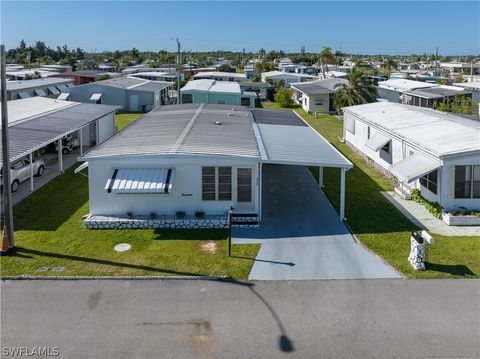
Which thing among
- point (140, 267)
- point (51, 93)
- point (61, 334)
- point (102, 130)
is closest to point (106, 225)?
point (140, 267)

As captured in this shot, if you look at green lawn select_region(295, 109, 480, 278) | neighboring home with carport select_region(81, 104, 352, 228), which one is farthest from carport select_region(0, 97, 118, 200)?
green lawn select_region(295, 109, 480, 278)

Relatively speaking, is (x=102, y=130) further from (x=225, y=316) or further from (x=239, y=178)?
(x=225, y=316)

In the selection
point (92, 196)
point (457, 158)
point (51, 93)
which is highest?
point (51, 93)

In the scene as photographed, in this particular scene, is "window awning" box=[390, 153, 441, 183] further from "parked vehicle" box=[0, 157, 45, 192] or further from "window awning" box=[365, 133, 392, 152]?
"parked vehicle" box=[0, 157, 45, 192]

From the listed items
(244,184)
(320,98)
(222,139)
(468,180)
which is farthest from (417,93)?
(244,184)

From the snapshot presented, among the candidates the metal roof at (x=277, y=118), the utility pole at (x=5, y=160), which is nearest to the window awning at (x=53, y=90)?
the metal roof at (x=277, y=118)
